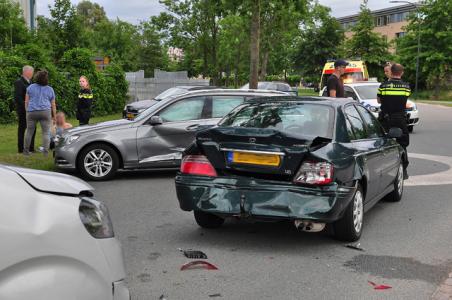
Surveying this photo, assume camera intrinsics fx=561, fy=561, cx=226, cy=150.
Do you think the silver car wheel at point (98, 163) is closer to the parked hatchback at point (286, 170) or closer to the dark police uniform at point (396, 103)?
the parked hatchback at point (286, 170)

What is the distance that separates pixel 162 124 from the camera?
9695 millimetres

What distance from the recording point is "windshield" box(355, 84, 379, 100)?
59.3 ft

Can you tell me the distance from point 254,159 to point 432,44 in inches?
2113

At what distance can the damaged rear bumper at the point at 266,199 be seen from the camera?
518cm

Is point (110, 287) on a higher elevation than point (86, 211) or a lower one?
lower

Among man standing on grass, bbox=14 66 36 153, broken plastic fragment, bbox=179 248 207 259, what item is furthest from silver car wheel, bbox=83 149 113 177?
broken plastic fragment, bbox=179 248 207 259

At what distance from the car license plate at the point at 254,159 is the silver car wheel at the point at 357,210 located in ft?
3.13

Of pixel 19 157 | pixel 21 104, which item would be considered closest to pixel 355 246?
pixel 19 157

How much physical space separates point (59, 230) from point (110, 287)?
1.36 feet

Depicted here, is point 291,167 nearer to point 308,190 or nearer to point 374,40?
point 308,190

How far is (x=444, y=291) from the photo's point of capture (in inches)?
172

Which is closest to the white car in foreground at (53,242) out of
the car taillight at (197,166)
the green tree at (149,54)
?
the car taillight at (197,166)

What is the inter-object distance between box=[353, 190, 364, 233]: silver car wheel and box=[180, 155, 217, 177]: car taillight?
1455mm

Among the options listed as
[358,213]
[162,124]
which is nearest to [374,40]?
[162,124]
